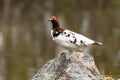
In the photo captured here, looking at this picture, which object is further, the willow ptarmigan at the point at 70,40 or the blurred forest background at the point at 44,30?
the blurred forest background at the point at 44,30

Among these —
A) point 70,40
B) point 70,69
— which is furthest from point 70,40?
point 70,69

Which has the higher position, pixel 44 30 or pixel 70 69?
pixel 44 30

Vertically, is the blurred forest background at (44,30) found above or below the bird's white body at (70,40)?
above

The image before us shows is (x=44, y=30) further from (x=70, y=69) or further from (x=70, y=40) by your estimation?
(x=70, y=69)

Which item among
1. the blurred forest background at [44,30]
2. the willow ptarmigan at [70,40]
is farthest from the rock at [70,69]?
the blurred forest background at [44,30]

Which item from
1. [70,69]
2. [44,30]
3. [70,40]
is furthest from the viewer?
[44,30]

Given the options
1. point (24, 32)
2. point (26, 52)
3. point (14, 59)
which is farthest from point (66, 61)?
point (24, 32)

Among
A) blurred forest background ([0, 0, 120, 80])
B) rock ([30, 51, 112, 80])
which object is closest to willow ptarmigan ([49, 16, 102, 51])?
rock ([30, 51, 112, 80])

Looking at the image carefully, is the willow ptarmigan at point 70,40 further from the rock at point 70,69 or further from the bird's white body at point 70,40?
the rock at point 70,69

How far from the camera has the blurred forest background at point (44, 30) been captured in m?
25.0

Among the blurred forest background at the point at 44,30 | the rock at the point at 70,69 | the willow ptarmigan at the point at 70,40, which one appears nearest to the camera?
the rock at the point at 70,69

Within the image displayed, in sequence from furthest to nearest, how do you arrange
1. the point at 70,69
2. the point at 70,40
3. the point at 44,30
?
1. the point at 44,30
2. the point at 70,40
3. the point at 70,69

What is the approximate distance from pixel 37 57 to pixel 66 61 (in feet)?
61.1

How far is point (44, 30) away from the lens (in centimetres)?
3688
